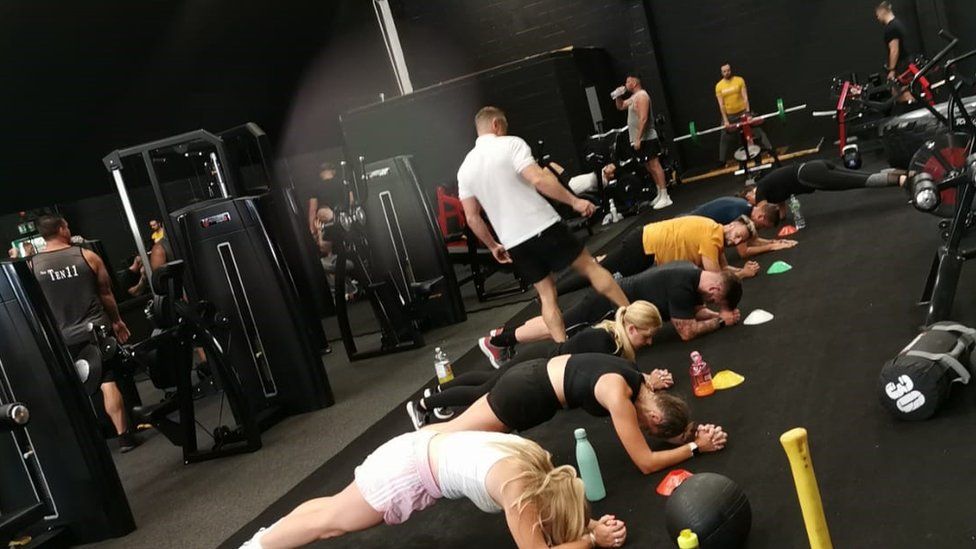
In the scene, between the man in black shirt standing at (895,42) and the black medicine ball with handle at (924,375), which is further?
the man in black shirt standing at (895,42)

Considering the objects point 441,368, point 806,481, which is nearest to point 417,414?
point 441,368

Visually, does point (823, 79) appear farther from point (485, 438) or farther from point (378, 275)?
point (485, 438)

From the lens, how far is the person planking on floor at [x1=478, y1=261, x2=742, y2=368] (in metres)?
5.21

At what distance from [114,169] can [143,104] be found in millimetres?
2770

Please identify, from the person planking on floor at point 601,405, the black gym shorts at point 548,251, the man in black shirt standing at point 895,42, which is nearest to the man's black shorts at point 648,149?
the man in black shirt standing at point 895,42

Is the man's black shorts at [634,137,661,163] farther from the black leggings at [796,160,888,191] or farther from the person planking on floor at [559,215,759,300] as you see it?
the person planking on floor at [559,215,759,300]

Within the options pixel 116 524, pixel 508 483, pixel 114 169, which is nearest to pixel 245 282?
pixel 114 169

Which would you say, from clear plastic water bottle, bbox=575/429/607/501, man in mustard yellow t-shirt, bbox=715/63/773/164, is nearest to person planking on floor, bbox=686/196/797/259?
clear plastic water bottle, bbox=575/429/607/501

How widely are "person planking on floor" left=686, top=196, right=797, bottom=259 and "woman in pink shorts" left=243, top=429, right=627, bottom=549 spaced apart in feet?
13.8

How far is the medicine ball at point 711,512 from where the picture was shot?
2840 mm

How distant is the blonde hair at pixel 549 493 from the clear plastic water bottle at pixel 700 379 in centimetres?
155

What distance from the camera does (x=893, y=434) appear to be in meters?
3.39

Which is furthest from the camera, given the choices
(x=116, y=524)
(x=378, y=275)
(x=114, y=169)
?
(x=378, y=275)

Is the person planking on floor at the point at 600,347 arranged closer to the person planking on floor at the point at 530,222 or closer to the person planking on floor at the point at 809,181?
the person planking on floor at the point at 530,222
